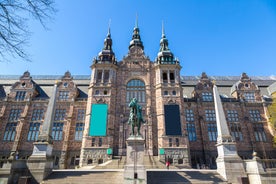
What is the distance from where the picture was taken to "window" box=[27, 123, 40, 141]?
1142 inches

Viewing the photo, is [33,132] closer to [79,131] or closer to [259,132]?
[79,131]

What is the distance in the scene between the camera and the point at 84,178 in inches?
594

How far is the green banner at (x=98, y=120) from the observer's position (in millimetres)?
27250

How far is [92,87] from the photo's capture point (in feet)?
101

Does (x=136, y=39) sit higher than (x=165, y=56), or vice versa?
(x=136, y=39)

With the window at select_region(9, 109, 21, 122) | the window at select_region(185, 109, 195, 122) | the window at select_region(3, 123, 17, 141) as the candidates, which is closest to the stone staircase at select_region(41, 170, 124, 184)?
the window at select_region(3, 123, 17, 141)

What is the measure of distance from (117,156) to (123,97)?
409 inches

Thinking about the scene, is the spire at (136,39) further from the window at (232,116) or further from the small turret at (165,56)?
the window at (232,116)

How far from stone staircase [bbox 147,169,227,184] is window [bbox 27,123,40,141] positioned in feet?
75.5

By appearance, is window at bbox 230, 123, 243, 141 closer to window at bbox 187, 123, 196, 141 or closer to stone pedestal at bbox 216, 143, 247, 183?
window at bbox 187, 123, 196, 141

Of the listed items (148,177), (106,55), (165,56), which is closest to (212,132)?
(165,56)

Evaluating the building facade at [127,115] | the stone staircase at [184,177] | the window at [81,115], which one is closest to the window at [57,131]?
the building facade at [127,115]

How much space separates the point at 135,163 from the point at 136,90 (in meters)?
19.4

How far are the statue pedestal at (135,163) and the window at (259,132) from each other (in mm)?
26957
